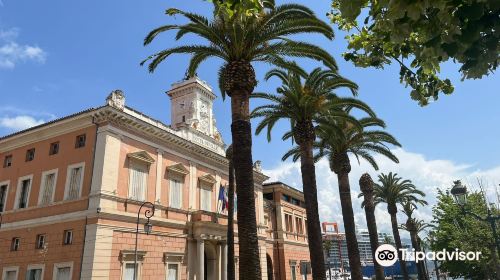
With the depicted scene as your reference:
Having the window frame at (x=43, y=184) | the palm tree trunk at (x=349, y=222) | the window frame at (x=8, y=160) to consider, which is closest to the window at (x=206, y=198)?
the window frame at (x=43, y=184)

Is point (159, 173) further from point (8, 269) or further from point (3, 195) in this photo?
point (3, 195)

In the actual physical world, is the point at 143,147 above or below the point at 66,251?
above

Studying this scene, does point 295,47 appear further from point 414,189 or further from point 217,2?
point 414,189

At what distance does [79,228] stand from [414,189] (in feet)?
109

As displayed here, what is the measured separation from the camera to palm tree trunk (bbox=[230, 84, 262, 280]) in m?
12.4

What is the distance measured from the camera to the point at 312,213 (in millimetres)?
18609

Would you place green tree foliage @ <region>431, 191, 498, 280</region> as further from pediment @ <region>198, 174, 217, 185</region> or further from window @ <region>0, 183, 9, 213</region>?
window @ <region>0, 183, 9, 213</region>

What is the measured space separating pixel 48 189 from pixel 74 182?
245 cm

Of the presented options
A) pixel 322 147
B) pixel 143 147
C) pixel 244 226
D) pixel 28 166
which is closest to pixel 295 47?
pixel 244 226

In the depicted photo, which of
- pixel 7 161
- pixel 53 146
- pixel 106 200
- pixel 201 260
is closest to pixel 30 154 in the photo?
pixel 53 146

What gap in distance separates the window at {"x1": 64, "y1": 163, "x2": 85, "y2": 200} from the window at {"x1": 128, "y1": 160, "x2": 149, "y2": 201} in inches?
118

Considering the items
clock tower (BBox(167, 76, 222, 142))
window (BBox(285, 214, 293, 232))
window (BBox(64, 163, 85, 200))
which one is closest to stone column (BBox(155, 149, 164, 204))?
window (BBox(64, 163, 85, 200))

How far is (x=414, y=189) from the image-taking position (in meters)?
40.6

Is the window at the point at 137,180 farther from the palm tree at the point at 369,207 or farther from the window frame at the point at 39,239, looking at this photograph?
the palm tree at the point at 369,207
